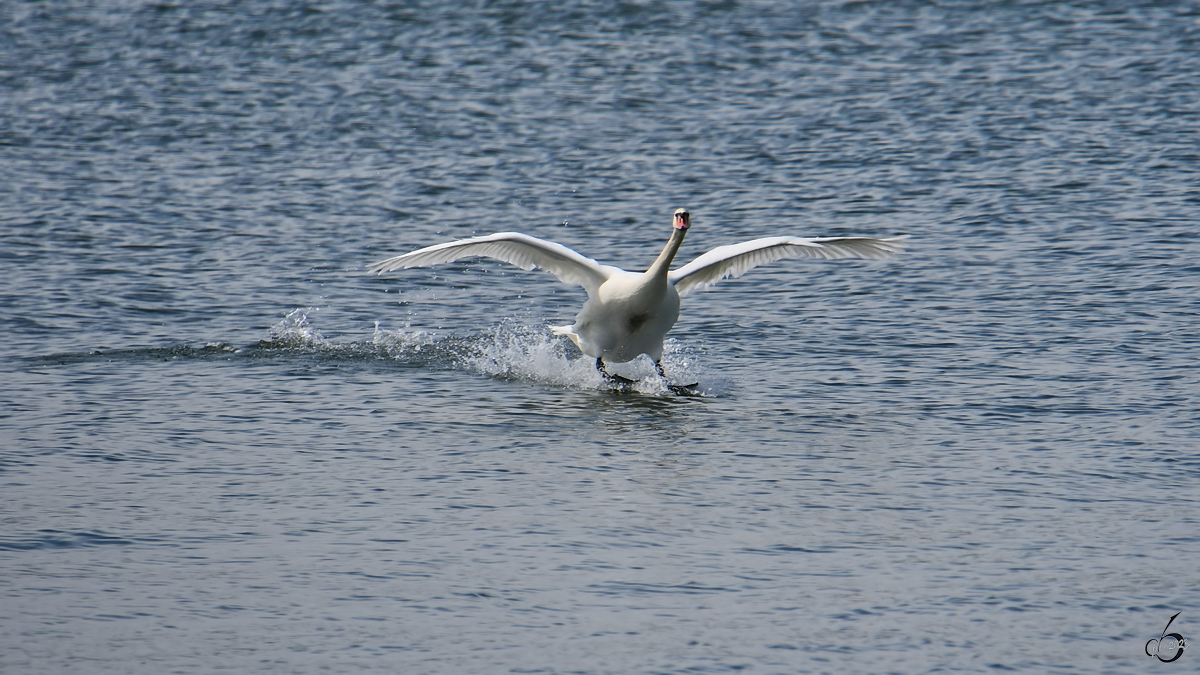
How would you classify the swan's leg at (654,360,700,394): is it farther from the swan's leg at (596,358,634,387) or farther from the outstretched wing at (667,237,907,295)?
Result: the outstretched wing at (667,237,907,295)

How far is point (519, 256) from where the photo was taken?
1301 cm

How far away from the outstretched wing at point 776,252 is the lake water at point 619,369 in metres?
0.86

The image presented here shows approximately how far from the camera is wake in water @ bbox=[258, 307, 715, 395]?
13352mm

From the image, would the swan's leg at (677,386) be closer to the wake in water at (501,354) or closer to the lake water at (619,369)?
the wake in water at (501,354)

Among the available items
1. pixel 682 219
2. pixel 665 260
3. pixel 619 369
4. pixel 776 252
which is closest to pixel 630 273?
pixel 665 260

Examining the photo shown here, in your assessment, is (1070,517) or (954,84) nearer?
(1070,517)

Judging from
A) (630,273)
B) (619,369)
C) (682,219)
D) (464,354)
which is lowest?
(619,369)

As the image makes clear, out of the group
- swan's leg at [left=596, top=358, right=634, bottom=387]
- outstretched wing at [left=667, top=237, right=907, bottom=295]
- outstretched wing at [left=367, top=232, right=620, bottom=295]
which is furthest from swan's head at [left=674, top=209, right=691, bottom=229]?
swan's leg at [left=596, top=358, right=634, bottom=387]

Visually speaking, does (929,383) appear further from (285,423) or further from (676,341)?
(285,423)

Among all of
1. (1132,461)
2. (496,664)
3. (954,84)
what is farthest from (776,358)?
(954,84)

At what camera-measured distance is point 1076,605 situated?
7887mm

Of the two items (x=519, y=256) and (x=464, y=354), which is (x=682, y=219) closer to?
(x=519, y=256)

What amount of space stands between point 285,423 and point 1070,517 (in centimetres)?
554

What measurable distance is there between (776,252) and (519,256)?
2111 mm
